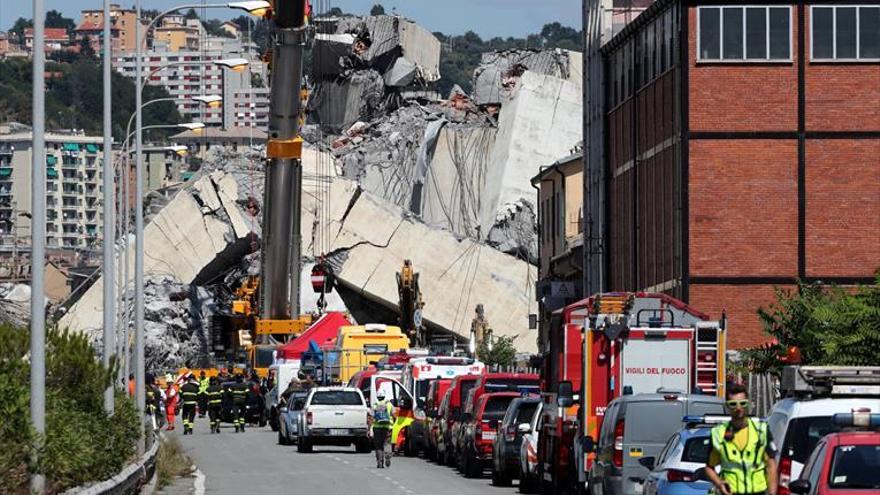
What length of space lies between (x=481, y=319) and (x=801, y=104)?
39.1 m

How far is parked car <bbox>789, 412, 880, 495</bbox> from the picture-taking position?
16203 millimetres

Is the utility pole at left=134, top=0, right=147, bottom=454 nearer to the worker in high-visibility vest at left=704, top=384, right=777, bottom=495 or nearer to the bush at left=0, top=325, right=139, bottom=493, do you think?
the bush at left=0, top=325, right=139, bottom=493

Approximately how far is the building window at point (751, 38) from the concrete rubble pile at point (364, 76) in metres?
71.8

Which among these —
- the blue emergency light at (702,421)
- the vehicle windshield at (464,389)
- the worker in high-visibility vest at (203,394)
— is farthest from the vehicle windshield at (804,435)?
the worker in high-visibility vest at (203,394)

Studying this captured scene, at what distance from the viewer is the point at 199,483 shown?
1372 inches

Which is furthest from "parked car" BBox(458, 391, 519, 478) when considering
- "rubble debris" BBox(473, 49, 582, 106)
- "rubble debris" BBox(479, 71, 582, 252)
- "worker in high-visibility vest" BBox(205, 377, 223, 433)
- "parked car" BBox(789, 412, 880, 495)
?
"rubble debris" BBox(473, 49, 582, 106)

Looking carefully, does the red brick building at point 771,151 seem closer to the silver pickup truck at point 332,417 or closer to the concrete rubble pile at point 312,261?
the silver pickup truck at point 332,417

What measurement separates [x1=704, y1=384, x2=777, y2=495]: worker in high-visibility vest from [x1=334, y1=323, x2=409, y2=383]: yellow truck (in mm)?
46722

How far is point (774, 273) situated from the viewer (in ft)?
195

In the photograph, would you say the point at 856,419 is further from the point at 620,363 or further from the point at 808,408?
the point at 620,363

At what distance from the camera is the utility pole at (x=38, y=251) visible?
2172cm

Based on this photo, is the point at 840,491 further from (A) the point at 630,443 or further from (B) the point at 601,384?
(B) the point at 601,384

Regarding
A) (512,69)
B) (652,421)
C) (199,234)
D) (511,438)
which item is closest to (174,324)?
(199,234)

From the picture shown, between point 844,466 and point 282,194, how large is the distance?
50.5 m
